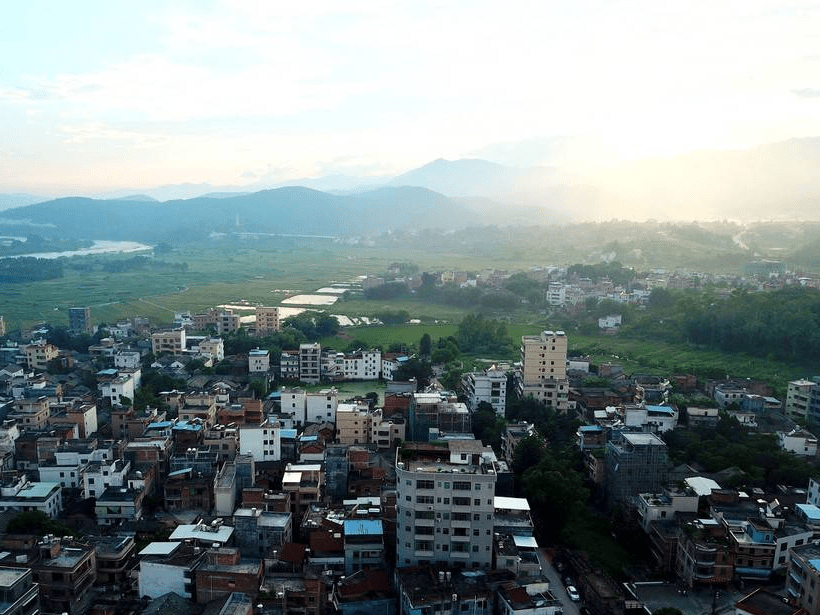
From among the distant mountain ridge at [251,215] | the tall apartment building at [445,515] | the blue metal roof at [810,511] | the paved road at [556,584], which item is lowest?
the paved road at [556,584]

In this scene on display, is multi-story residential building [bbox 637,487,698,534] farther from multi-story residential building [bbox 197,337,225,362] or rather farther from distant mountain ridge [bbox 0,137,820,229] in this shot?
distant mountain ridge [bbox 0,137,820,229]

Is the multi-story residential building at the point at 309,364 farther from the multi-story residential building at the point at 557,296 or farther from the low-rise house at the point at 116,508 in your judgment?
the multi-story residential building at the point at 557,296

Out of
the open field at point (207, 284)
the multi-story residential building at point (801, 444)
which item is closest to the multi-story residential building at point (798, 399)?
the multi-story residential building at point (801, 444)

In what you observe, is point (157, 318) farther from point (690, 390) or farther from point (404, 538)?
point (404, 538)

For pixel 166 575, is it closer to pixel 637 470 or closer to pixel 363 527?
pixel 363 527

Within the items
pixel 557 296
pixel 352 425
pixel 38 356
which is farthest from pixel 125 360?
pixel 557 296

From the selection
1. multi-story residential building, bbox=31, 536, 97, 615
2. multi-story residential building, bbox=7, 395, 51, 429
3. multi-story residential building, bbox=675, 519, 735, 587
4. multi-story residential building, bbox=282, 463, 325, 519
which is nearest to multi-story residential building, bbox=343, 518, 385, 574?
multi-story residential building, bbox=282, 463, 325, 519

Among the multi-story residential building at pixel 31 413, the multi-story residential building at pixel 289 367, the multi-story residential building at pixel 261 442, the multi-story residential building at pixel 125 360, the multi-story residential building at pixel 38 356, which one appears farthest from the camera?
the multi-story residential building at pixel 38 356
